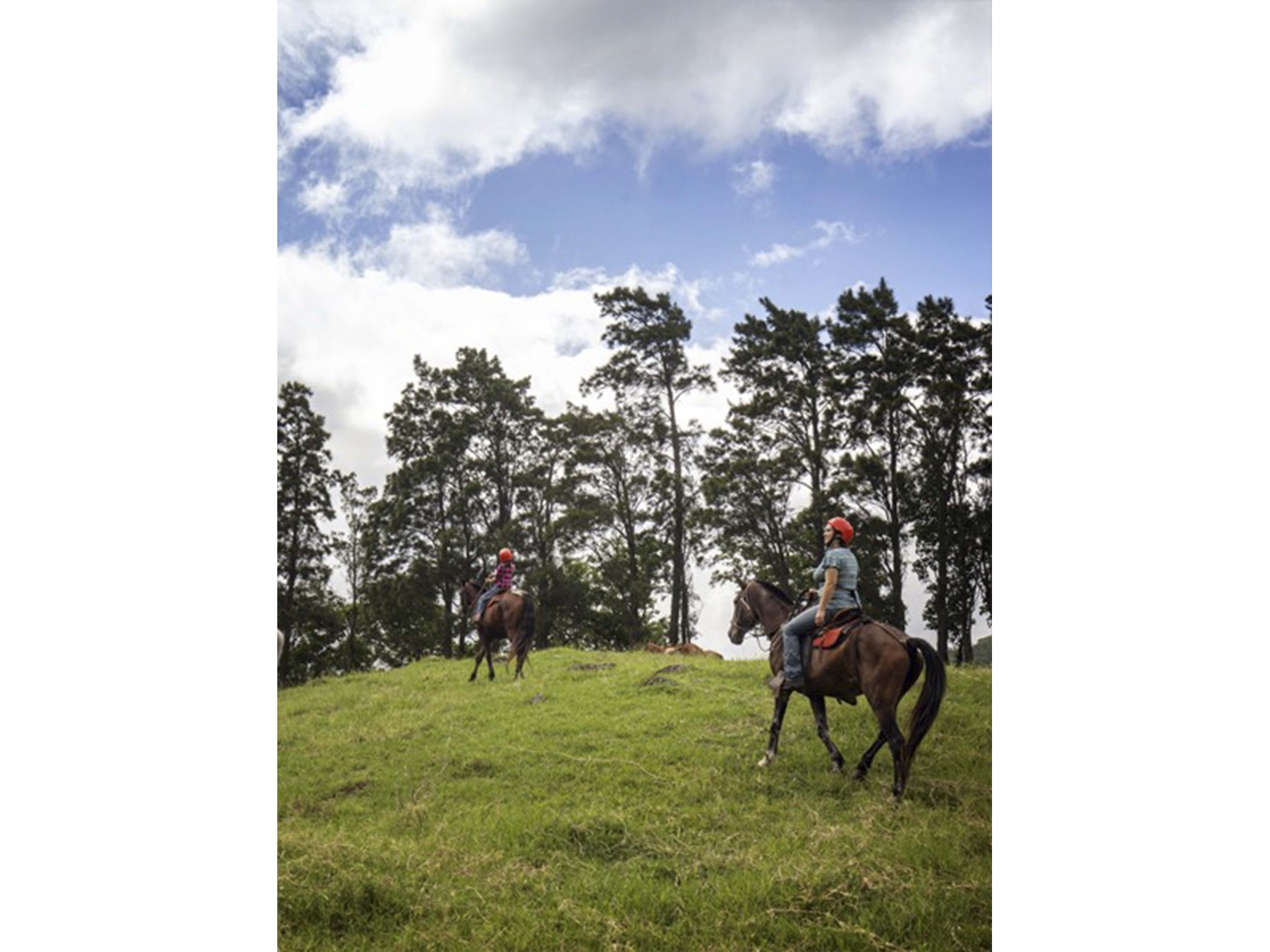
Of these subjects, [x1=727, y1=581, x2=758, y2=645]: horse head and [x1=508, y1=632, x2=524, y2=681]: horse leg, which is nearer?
[x1=727, y1=581, x2=758, y2=645]: horse head

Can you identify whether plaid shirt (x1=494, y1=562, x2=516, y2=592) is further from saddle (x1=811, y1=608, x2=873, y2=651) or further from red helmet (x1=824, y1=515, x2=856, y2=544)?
red helmet (x1=824, y1=515, x2=856, y2=544)

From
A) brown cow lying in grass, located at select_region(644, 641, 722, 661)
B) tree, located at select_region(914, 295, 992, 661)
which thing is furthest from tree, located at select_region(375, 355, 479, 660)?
tree, located at select_region(914, 295, 992, 661)

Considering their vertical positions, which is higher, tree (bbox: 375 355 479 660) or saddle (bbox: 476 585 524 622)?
tree (bbox: 375 355 479 660)

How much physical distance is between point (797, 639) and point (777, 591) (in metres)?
0.59

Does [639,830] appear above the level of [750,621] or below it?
below

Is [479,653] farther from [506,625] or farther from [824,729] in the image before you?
[824,729]

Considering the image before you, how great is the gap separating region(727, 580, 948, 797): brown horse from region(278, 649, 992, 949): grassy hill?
0.59ft

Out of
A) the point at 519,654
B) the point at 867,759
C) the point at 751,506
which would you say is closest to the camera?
the point at 867,759

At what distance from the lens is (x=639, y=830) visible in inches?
200

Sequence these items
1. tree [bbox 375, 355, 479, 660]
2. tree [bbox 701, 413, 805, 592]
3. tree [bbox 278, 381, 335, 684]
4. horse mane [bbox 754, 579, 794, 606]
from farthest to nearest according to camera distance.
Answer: tree [bbox 375, 355, 479, 660]
tree [bbox 278, 381, 335, 684]
tree [bbox 701, 413, 805, 592]
horse mane [bbox 754, 579, 794, 606]

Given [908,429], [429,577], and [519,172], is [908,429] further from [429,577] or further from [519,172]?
[429,577]

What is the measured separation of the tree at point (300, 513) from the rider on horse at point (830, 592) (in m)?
4.82

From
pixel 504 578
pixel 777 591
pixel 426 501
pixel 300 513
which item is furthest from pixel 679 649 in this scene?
pixel 300 513

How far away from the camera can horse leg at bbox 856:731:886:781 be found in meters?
5.21
